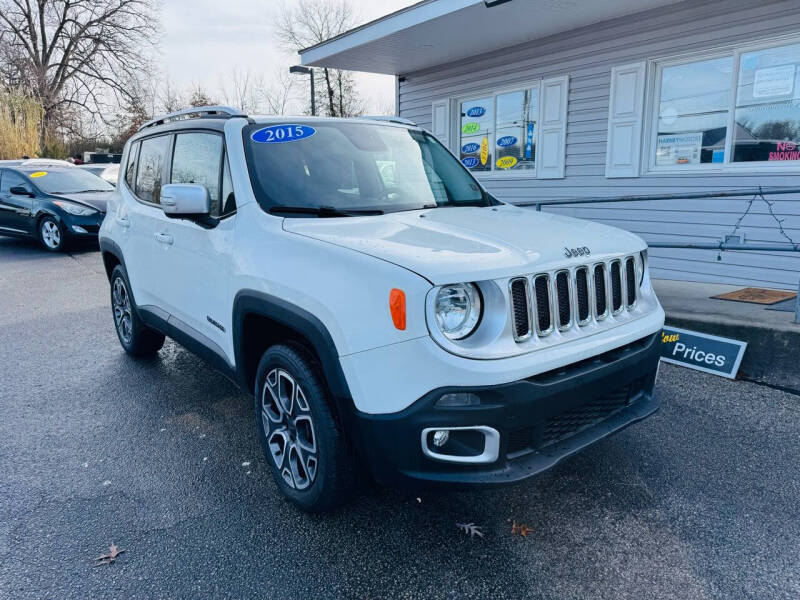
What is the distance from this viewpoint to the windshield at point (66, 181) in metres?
11.9

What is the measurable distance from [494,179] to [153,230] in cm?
634

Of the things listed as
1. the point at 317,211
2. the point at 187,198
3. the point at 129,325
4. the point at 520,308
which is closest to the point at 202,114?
the point at 187,198

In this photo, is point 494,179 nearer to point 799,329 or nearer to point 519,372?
point 799,329

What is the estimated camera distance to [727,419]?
383 centimetres

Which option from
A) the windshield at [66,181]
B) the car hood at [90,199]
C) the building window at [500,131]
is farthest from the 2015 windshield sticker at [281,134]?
the windshield at [66,181]

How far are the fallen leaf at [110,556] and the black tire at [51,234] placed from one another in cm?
1042

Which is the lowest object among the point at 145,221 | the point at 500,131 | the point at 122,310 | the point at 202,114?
the point at 122,310

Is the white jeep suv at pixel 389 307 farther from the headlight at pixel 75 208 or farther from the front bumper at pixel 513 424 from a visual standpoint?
the headlight at pixel 75 208

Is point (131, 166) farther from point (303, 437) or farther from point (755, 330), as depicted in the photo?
point (755, 330)

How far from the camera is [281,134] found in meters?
3.40

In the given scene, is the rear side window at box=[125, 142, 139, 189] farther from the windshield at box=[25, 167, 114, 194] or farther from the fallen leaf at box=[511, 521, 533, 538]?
the windshield at box=[25, 167, 114, 194]

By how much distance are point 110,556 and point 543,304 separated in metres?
2.13

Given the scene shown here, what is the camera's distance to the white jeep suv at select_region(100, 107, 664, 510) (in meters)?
2.23

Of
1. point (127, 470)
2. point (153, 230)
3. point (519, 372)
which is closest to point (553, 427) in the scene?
point (519, 372)
